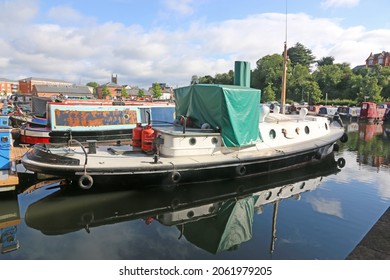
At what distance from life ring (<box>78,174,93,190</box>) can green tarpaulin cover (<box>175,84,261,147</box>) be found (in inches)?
188

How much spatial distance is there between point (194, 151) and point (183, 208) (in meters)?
2.31

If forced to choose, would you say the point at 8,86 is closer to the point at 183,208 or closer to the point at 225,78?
the point at 225,78

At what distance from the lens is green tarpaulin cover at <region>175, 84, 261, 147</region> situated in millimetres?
10555

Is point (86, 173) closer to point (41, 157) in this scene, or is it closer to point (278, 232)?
point (41, 157)

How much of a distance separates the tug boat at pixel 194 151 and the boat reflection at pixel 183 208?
1.55ft

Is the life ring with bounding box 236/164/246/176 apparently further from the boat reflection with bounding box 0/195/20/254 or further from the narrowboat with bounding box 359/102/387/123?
the narrowboat with bounding box 359/102/387/123

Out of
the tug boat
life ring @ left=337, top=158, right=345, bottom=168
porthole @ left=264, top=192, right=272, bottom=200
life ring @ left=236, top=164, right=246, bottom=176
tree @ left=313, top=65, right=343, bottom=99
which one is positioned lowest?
porthole @ left=264, top=192, right=272, bottom=200

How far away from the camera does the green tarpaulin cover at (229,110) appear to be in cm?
1055

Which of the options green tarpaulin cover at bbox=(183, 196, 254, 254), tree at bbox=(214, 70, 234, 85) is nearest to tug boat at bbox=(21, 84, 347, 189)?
green tarpaulin cover at bbox=(183, 196, 254, 254)

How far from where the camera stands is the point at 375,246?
524 cm

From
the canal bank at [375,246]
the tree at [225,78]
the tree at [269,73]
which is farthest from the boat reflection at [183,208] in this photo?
the tree at [225,78]

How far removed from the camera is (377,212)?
356 inches

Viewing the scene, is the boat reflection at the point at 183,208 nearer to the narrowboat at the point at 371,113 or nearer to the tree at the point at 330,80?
the narrowboat at the point at 371,113

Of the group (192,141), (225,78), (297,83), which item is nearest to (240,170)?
(192,141)
